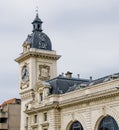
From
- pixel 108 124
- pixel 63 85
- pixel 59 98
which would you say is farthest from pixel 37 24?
pixel 108 124

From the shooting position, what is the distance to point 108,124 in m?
58.4

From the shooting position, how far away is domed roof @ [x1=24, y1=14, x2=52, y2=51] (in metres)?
85.9

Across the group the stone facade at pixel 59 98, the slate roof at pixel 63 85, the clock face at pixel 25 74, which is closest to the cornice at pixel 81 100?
the stone facade at pixel 59 98

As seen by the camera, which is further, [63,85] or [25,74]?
[25,74]

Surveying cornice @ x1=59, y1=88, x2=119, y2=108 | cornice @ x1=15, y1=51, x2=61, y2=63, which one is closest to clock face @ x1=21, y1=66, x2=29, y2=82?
cornice @ x1=15, y1=51, x2=61, y2=63

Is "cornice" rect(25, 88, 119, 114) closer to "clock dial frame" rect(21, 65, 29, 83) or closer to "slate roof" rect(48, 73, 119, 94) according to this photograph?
"slate roof" rect(48, 73, 119, 94)

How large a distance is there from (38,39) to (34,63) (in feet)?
20.3

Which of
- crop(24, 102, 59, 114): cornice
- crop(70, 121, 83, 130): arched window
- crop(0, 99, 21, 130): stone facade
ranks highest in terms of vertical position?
crop(0, 99, 21, 130): stone facade

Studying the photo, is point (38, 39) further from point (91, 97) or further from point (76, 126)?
point (91, 97)

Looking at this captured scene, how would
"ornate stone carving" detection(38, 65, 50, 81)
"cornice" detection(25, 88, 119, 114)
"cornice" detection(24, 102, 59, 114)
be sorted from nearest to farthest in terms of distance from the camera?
"cornice" detection(25, 88, 119, 114)
"cornice" detection(24, 102, 59, 114)
"ornate stone carving" detection(38, 65, 50, 81)

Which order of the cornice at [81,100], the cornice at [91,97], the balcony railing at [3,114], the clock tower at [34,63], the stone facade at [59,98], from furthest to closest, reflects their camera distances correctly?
the balcony railing at [3,114]
the clock tower at [34,63]
the stone facade at [59,98]
the cornice at [81,100]
the cornice at [91,97]

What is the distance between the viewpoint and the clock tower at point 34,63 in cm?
8306

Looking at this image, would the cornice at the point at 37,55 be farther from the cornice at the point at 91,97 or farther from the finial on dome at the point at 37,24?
the cornice at the point at 91,97

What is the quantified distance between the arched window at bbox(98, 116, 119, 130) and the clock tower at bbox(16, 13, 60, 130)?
953 inches
